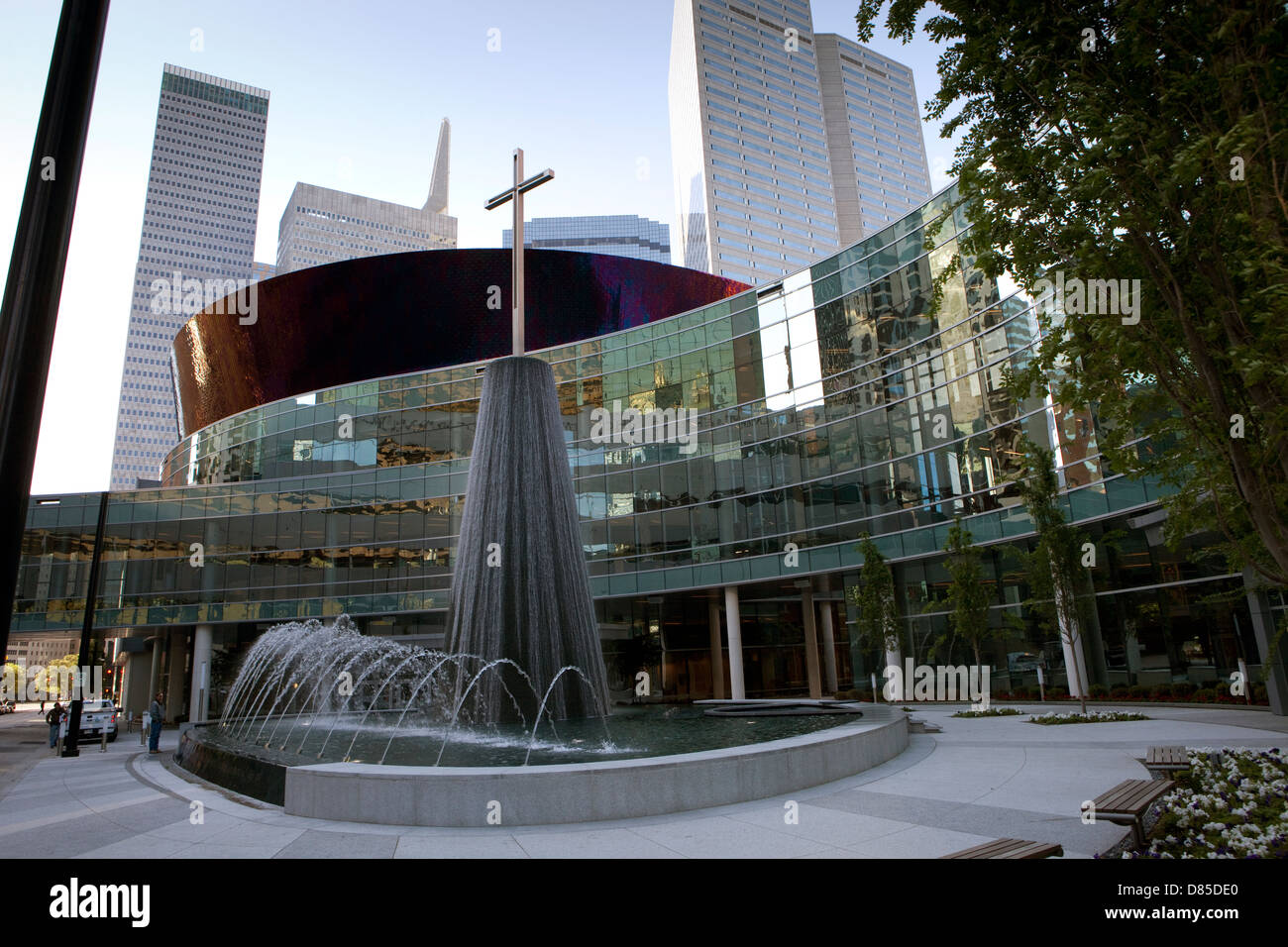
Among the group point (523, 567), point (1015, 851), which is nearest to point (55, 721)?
point (523, 567)

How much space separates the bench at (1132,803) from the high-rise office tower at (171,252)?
175 m

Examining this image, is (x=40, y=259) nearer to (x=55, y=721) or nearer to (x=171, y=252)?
(x=55, y=721)

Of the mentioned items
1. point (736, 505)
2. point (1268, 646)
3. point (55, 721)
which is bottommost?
point (55, 721)

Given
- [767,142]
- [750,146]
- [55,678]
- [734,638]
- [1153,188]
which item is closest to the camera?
[1153,188]

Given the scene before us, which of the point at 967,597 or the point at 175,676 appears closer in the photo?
the point at 967,597

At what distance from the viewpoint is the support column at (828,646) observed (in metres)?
31.3

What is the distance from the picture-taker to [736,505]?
28.6 m

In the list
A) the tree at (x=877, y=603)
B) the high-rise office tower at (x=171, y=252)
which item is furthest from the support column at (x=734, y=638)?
the high-rise office tower at (x=171, y=252)

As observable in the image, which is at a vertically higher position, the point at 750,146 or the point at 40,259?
the point at 750,146

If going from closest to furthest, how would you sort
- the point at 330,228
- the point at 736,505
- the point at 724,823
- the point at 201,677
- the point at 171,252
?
the point at 724,823
the point at 736,505
the point at 201,677
the point at 171,252
the point at 330,228

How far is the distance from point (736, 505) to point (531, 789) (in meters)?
21.9

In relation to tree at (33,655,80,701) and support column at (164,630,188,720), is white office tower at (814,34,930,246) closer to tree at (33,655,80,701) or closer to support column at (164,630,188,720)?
support column at (164,630,188,720)
